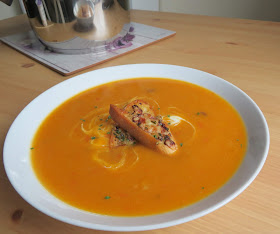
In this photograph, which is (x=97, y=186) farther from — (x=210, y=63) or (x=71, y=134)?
(x=210, y=63)

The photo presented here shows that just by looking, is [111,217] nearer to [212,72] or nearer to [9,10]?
[212,72]

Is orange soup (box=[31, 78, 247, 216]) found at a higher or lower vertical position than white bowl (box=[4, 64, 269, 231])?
lower

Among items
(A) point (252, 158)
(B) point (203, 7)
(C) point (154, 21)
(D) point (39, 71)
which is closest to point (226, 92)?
(A) point (252, 158)

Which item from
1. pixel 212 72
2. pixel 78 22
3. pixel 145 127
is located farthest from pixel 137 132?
pixel 78 22

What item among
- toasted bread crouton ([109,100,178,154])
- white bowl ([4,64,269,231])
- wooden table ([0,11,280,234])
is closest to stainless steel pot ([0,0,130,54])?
wooden table ([0,11,280,234])

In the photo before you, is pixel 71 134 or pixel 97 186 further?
pixel 71 134

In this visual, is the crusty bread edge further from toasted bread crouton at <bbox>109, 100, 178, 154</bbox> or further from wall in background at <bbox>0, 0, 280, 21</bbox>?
wall in background at <bbox>0, 0, 280, 21</bbox>
